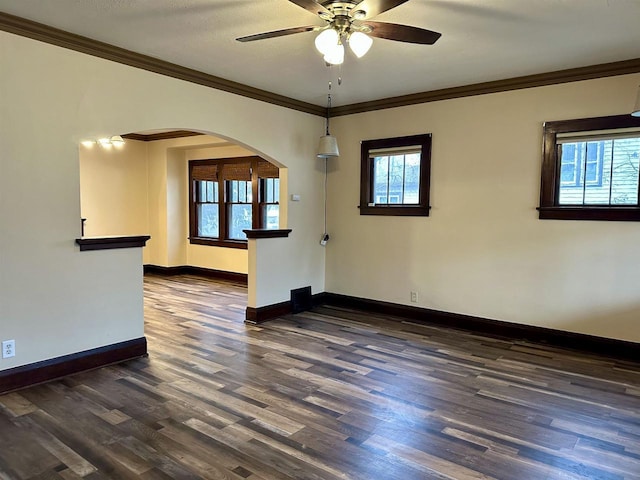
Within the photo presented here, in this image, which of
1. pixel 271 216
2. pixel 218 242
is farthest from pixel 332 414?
pixel 218 242

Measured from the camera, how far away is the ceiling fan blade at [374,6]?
7.69 feet

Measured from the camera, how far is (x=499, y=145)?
15.1 ft

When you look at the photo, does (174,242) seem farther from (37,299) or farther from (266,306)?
(37,299)

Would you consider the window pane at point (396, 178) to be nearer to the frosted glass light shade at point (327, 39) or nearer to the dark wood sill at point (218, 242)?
the frosted glass light shade at point (327, 39)

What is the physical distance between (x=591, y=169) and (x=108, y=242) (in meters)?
4.31

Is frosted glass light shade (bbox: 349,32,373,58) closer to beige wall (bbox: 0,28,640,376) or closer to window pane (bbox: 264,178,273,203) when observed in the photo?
beige wall (bbox: 0,28,640,376)

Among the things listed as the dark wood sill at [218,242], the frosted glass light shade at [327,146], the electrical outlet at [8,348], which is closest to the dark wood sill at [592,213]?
the frosted glass light shade at [327,146]

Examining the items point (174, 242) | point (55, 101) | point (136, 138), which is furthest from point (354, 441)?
point (136, 138)

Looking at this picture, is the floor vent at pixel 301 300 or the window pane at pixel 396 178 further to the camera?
the floor vent at pixel 301 300

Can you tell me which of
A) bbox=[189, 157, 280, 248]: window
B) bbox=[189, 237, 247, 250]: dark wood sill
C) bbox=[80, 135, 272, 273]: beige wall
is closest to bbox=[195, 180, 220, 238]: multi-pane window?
bbox=[189, 157, 280, 248]: window

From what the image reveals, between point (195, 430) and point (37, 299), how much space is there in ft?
5.30

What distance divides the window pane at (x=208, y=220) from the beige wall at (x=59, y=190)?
3947 millimetres

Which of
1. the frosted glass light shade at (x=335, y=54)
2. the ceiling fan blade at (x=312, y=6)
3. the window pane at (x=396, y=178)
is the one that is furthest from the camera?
the window pane at (x=396, y=178)

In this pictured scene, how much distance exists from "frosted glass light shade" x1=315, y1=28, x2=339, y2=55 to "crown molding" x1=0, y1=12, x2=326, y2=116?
6.55 feet
